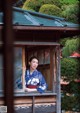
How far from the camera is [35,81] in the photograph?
7.28 m

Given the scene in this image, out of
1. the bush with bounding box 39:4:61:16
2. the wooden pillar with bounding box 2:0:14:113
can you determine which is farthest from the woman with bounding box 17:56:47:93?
the wooden pillar with bounding box 2:0:14:113

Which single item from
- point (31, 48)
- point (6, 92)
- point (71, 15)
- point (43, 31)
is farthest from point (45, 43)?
point (6, 92)

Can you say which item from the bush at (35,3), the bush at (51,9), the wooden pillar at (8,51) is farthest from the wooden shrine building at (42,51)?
the wooden pillar at (8,51)

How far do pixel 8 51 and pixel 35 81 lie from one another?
20.9ft

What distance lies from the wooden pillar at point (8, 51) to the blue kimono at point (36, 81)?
20.5 feet

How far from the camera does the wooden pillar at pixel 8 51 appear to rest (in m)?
0.92

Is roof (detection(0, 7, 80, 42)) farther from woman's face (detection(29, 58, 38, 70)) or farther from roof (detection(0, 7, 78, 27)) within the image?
woman's face (detection(29, 58, 38, 70))

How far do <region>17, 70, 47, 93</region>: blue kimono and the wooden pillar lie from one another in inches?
247

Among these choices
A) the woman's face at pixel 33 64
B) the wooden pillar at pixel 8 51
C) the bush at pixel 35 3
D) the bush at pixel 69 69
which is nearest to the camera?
the wooden pillar at pixel 8 51

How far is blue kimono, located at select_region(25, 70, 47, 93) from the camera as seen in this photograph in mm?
7243

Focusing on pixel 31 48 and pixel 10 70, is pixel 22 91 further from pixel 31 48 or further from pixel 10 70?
pixel 10 70

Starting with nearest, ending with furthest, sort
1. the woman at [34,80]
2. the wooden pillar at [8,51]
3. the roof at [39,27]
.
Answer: the wooden pillar at [8,51], the roof at [39,27], the woman at [34,80]

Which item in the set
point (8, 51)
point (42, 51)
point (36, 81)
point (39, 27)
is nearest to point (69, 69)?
point (42, 51)

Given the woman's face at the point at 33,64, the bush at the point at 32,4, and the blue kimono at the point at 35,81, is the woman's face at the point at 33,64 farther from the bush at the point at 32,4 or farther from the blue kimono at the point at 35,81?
the bush at the point at 32,4
